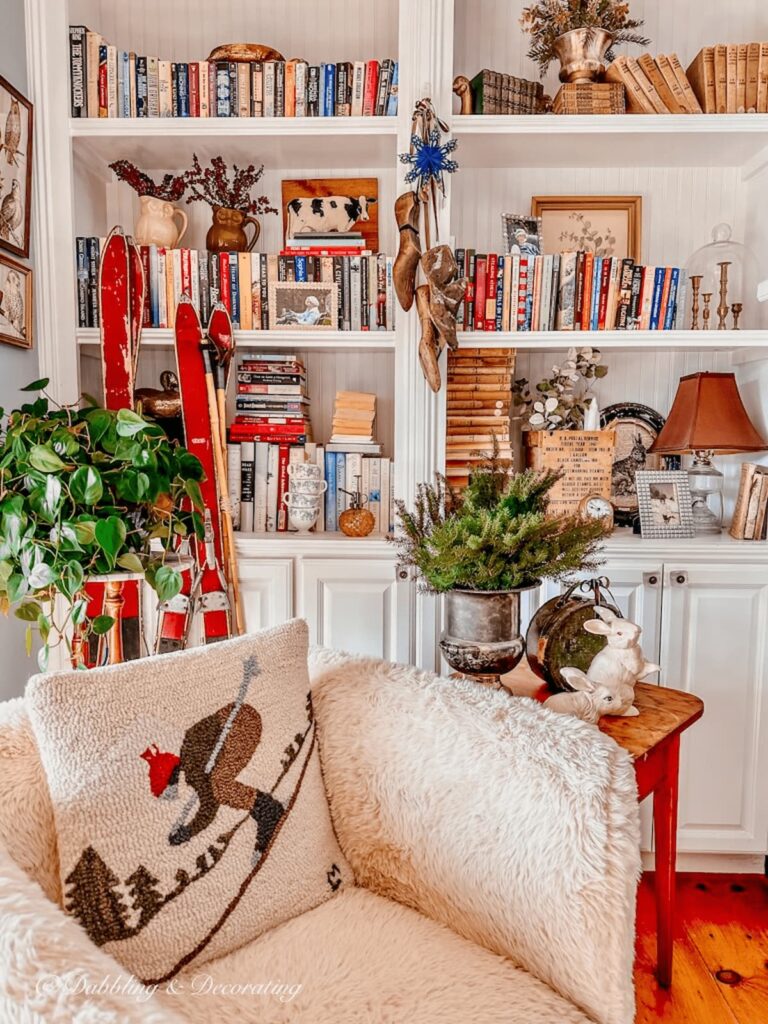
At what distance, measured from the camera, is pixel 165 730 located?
96 centimetres

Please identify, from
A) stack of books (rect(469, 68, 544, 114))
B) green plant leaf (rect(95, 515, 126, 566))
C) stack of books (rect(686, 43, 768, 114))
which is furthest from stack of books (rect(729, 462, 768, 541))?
green plant leaf (rect(95, 515, 126, 566))

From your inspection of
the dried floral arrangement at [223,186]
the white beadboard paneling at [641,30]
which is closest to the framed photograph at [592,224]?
the white beadboard paneling at [641,30]

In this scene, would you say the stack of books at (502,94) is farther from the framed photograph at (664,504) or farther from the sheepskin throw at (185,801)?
the sheepskin throw at (185,801)

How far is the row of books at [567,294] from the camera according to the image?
1939mm

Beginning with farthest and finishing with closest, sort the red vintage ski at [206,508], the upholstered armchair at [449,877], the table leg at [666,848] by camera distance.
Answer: the red vintage ski at [206,508], the table leg at [666,848], the upholstered armchair at [449,877]

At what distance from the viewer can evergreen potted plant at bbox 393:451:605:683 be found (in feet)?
3.89

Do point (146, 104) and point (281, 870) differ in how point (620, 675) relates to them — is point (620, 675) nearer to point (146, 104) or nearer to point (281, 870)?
point (281, 870)

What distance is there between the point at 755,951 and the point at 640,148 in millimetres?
2081

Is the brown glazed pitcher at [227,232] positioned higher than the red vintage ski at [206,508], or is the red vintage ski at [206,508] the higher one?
the brown glazed pitcher at [227,232]

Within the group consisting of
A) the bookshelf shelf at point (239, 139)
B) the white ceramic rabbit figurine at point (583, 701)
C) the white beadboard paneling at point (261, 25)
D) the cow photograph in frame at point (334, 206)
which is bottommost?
the white ceramic rabbit figurine at point (583, 701)

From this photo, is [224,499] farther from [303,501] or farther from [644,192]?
[644,192]

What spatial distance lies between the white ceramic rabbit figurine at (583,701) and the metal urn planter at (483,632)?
0.11 meters

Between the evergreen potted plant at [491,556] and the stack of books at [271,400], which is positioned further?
the stack of books at [271,400]

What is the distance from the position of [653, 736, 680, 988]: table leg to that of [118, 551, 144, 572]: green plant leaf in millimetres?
1008
